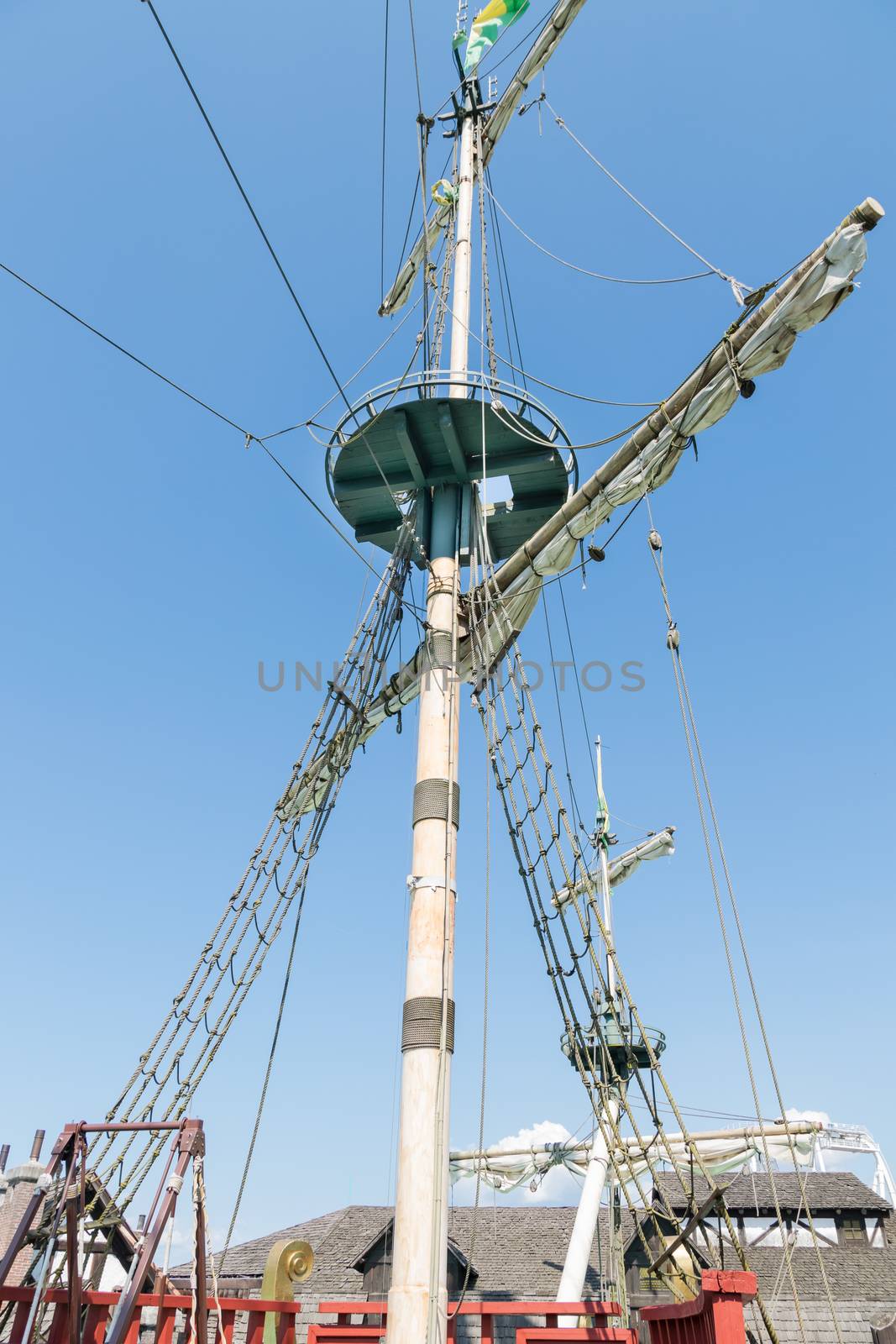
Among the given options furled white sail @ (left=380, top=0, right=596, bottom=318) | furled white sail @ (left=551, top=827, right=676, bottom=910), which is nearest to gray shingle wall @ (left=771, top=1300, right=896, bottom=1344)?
furled white sail @ (left=551, top=827, right=676, bottom=910)

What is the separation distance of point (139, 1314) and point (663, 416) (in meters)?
10.2

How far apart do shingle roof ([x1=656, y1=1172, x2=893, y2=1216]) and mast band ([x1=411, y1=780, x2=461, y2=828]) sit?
19275mm

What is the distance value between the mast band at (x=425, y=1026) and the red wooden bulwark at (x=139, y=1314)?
2366 millimetres

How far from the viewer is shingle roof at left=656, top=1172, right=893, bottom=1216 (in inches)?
990

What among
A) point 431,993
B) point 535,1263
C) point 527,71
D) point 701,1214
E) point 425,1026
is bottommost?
point 701,1214

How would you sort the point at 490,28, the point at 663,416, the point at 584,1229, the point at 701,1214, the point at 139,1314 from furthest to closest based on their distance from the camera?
the point at 584,1229
the point at 490,28
the point at 663,416
the point at 139,1314
the point at 701,1214

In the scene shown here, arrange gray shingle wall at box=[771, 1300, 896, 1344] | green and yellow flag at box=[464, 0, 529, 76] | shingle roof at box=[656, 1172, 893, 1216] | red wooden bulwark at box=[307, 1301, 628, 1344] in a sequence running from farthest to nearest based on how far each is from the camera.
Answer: shingle roof at box=[656, 1172, 893, 1216]
gray shingle wall at box=[771, 1300, 896, 1344]
green and yellow flag at box=[464, 0, 529, 76]
red wooden bulwark at box=[307, 1301, 628, 1344]

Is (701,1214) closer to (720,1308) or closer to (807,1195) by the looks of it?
(720,1308)

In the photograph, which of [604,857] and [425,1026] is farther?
[604,857]

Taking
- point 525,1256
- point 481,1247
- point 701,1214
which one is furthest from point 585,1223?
point 701,1214

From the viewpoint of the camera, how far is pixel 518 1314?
825 cm

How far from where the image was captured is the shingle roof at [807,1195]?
2514cm

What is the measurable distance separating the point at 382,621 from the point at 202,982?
17.4ft

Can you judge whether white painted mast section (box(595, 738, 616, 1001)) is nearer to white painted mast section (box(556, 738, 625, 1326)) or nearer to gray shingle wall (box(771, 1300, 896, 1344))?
white painted mast section (box(556, 738, 625, 1326))
